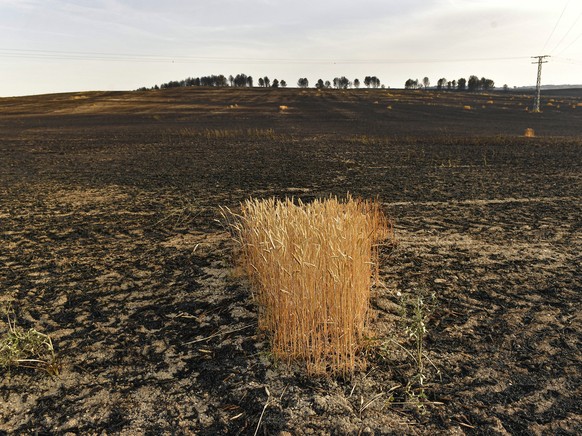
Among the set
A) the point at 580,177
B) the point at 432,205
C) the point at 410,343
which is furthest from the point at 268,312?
the point at 580,177

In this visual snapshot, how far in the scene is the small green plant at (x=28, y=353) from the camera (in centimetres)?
A: 324

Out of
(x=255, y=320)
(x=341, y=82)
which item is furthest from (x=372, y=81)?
(x=255, y=320)

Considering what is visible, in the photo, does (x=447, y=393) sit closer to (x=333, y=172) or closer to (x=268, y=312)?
(x=268, y=312)

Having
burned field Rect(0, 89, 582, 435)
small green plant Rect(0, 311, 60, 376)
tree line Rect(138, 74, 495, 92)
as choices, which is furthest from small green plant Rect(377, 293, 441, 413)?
tree line Rect(138, 74, 495, 92)

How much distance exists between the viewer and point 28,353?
138 inches

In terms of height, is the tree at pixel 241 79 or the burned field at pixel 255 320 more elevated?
the tree at pixel 241 79

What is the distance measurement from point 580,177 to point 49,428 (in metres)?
13.5

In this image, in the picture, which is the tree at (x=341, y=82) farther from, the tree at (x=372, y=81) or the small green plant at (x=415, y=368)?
the small green plant at (x=415, y=368)

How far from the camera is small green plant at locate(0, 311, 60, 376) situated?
10.6 ft

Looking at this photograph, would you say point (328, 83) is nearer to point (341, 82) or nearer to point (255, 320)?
point (341, 82)

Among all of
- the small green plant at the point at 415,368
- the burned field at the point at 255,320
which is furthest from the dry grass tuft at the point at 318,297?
the small green plant at the point at 415,368

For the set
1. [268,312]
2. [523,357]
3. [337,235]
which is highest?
[337,235]

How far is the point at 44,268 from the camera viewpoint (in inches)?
214

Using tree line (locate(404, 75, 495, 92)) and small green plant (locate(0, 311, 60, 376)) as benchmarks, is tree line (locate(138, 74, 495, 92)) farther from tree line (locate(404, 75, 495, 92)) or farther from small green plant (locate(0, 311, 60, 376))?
small green plant (locate(0, 311, 60, 376))
